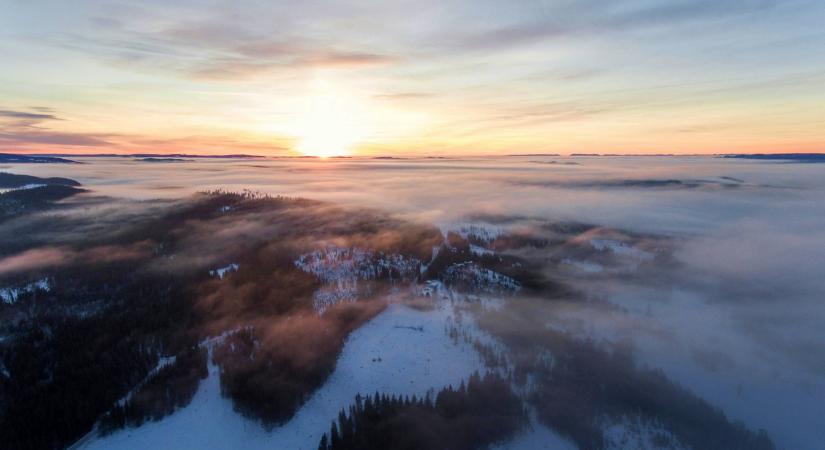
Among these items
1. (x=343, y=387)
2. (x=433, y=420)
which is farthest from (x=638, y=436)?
(x=343, y=387)

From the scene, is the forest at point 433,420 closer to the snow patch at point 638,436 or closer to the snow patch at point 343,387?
the snow patch at point 343,387

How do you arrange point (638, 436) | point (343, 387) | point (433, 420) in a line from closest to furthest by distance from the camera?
1. point (433, 420)
2. point (638, 436)
3. point (343, 387)

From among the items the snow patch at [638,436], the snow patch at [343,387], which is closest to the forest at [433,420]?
the snow patch at [343,387]

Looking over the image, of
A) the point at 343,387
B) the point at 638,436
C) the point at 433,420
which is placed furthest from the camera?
the point at 343,387

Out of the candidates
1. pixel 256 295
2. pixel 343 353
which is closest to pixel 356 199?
pixel 256 295

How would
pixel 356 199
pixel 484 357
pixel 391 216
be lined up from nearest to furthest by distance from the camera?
pixel 484 357
pixel 391 216
pixel 356 199

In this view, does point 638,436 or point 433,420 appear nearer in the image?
point 433,420

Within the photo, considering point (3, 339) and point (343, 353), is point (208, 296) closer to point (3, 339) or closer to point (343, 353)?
point (3, 339)

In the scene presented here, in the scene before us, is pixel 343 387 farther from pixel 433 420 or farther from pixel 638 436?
pixel 638 436

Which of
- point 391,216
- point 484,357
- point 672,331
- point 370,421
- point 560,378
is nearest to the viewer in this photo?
point 370,421

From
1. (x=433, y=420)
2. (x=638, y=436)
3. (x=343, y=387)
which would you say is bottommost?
(x=638, y=436)

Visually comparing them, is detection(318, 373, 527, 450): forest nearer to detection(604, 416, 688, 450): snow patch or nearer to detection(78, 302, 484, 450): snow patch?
detection(78, 302, 484, 450): snow patch
